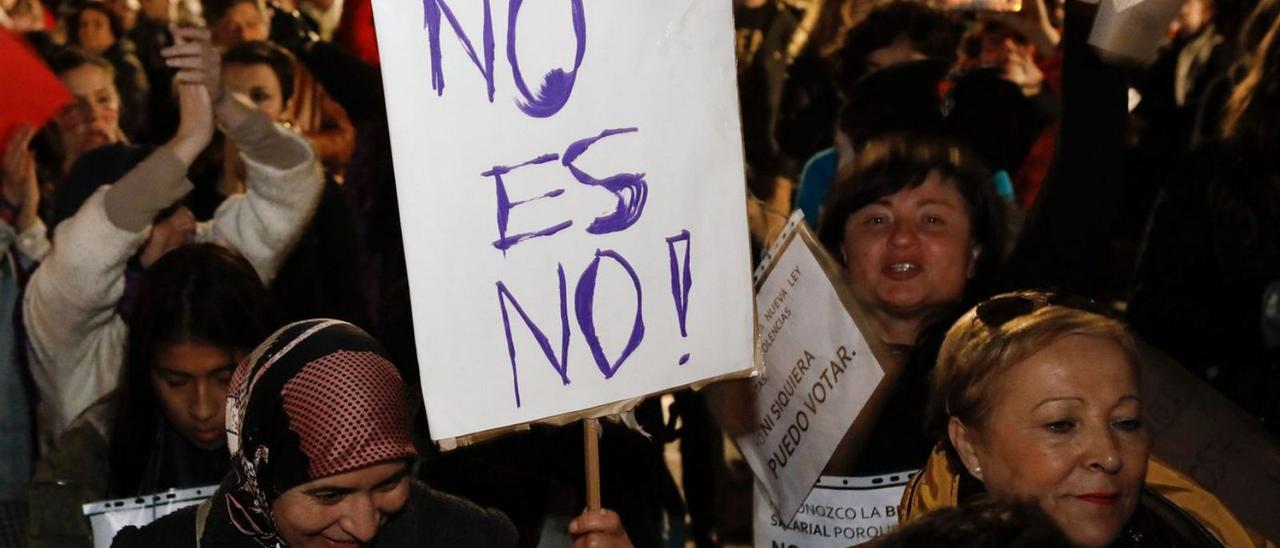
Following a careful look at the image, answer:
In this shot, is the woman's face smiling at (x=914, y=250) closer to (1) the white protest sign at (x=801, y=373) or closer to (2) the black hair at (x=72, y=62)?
(1) the white protest sign at (x=801, y=373)

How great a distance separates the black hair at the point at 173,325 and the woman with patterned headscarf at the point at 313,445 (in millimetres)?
682

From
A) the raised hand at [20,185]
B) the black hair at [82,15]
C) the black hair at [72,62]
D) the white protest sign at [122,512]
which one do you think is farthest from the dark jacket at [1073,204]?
the black hair at [82,15]

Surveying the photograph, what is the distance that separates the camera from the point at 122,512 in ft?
10.2

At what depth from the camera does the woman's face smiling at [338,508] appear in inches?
103

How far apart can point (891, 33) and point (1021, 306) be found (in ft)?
10.4

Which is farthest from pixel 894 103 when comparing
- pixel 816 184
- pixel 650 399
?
pixel 650 399

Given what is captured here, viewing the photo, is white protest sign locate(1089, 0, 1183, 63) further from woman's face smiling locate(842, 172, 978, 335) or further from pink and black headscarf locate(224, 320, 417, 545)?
pink and black headscarf locate(224, 320, 417, 545)

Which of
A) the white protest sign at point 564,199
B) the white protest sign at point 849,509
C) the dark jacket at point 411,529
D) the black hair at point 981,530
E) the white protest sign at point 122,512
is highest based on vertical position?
the white protest sign at point 564,199

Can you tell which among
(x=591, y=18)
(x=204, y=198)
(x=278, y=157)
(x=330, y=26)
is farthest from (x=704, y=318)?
(x=330, y=26)

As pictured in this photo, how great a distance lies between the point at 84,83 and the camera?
6102 millimetres

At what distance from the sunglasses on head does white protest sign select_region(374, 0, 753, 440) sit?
43 cm

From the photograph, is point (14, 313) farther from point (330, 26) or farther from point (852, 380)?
point (330, 26)

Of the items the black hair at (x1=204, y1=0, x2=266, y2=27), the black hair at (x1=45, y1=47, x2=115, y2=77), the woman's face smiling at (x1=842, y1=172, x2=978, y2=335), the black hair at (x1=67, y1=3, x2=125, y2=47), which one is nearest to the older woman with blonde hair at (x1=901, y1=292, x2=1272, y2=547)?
the woman's face smiling at (x1=842, y1=172, x2=978, y2=335)

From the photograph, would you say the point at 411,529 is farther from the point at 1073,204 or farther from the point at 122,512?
the point at 1073,204
